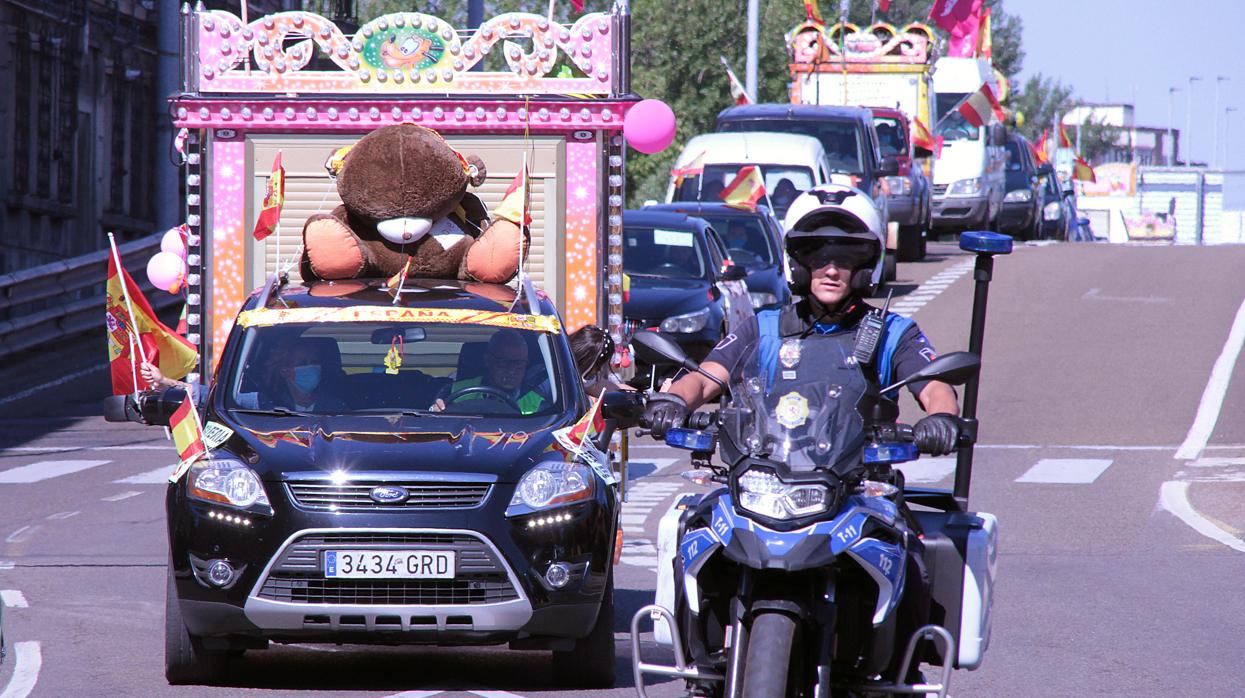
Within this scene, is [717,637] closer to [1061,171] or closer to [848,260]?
[848,260]

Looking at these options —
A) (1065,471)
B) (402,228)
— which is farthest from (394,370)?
(1065,471)

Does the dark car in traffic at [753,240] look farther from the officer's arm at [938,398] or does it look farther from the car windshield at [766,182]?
the officer's arm at [938,398]

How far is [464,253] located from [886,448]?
18.5ft

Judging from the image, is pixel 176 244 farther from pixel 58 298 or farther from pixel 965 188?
pixel 965 188

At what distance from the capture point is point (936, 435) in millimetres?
5738

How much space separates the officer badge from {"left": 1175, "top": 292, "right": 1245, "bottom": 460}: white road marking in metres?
12.5

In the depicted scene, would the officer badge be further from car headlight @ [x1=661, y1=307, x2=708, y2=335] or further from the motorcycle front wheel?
car headlight @ [x1=661, y1=307, x2=708, y2=335]

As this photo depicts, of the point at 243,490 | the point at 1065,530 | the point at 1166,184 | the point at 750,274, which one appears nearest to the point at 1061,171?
the point at 1166,184

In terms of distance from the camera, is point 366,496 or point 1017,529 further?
point 1017,529

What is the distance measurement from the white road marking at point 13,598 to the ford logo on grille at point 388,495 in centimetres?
305

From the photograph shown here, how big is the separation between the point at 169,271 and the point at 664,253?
9.59m

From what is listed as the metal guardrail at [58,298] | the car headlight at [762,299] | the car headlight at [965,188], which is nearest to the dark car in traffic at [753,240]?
the car headlight at [762,299]

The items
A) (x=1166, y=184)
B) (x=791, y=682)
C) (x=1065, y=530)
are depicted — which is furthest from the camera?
(x=1166, y=184)

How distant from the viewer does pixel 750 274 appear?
24.3m
